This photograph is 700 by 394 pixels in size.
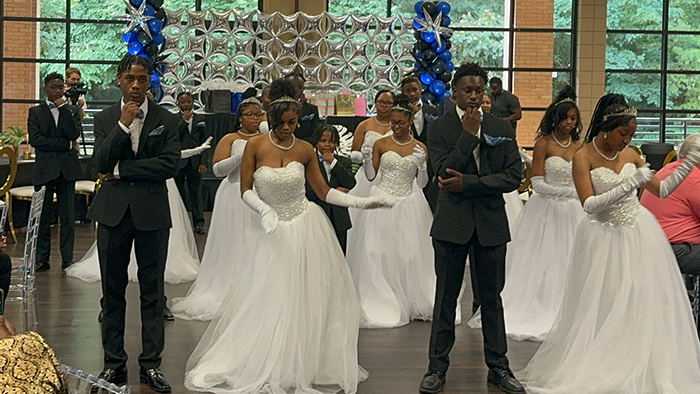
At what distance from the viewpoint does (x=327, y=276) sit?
5445 millimetres

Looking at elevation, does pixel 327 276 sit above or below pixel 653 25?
below

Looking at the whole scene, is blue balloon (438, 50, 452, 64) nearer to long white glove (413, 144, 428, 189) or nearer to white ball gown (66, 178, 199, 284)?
white ball gown (66, 178, 199, 284)

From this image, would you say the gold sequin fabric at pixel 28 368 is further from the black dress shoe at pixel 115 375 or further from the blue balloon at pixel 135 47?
the blue balloon at pixel 135 47

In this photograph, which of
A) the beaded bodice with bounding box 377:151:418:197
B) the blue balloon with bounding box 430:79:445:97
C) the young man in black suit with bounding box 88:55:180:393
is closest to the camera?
the young man in black suit with bounding box 88:55:180:393

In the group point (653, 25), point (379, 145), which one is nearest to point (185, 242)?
point (379, 145)

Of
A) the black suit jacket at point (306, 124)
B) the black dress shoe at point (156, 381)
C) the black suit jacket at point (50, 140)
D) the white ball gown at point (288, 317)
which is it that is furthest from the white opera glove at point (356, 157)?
the black dress shoe at point (156, 381)

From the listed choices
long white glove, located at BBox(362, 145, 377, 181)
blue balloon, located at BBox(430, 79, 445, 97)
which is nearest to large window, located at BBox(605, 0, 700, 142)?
blue balloon, located at BBox(430, 79, 445, 97)

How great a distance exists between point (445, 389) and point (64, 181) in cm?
509

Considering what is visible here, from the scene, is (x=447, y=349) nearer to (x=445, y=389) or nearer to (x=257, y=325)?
(x=445, y=389)

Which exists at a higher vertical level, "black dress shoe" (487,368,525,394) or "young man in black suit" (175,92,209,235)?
"young man in black suit" (175,92,209,235)

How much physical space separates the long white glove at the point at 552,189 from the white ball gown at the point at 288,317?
1.97 m

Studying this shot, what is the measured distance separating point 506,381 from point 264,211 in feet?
5.37

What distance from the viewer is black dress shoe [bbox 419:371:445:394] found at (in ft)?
17.2

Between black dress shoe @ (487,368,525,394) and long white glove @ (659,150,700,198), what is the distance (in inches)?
54.0
